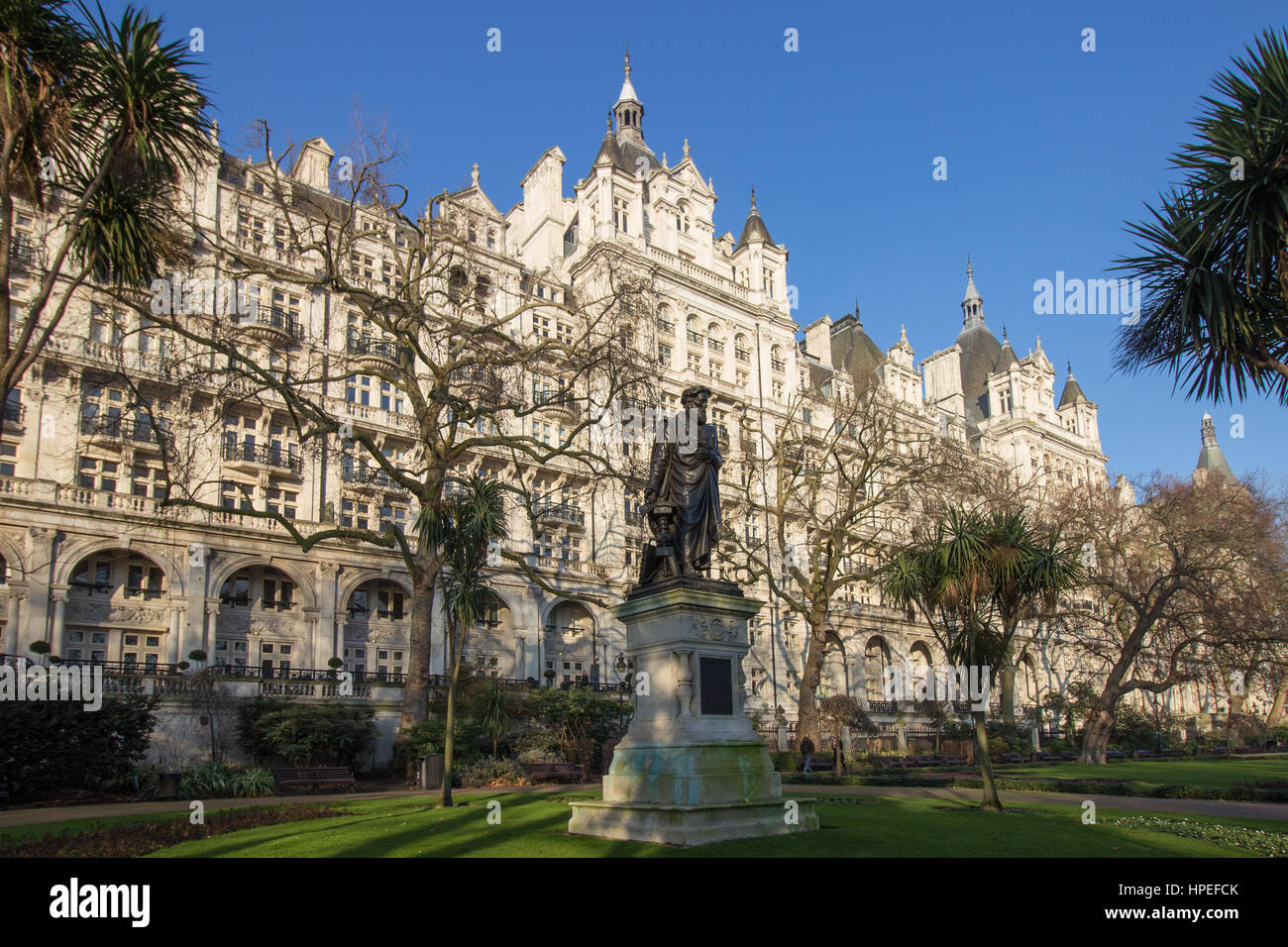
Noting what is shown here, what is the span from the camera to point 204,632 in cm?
3291

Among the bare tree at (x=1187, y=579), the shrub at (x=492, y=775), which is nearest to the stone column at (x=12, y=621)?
the shrub at (x=492, y=775)

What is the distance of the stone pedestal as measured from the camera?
10.8 meters

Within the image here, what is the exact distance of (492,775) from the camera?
25.0m

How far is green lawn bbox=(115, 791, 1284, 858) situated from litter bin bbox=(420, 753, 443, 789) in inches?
349

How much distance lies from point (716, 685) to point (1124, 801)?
13.4m

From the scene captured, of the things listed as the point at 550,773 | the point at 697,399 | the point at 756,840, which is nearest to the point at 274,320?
the point at 550,773

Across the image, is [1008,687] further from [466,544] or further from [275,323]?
[275,323]

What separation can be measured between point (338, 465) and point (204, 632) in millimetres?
9282

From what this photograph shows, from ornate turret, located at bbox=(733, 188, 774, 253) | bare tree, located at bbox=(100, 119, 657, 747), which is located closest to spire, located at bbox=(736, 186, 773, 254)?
ornate turret, located at bbox=(733, 188, 774, 253)

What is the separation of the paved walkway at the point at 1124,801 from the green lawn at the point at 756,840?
8.28 feet

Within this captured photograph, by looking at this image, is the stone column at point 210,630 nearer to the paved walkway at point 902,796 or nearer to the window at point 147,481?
the window at point 147,481

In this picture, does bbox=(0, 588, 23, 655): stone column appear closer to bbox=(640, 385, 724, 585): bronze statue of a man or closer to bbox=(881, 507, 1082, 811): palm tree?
bbox=(640, 385, 724, 585): bronze statue of a man
